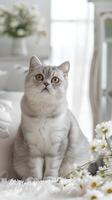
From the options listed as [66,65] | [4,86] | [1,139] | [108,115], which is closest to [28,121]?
[1,139]

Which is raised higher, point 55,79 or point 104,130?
point 55,79

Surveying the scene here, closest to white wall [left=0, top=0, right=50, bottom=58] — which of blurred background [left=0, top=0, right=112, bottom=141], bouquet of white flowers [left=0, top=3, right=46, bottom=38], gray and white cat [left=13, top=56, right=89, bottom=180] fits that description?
blurred background [left=0, top=0, right=112, bottom=141]

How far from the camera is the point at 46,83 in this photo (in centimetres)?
168

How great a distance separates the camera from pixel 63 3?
3180 mm

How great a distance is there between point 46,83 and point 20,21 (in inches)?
49.9

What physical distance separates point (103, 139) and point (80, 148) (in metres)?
0.50

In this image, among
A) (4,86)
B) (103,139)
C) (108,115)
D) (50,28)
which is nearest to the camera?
(103,139)

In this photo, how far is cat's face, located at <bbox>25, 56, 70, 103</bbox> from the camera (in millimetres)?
1677

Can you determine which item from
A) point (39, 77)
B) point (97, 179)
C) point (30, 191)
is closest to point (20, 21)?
point (39, 77)

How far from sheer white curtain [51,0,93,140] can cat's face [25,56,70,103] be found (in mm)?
1473

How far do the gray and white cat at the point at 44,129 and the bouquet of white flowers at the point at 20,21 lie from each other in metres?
1.15

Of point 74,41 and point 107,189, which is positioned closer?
point 107,189

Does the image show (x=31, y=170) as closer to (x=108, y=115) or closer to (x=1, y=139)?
(x=1, y=139)

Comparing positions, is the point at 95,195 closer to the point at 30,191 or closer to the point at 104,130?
the point at 104,130
